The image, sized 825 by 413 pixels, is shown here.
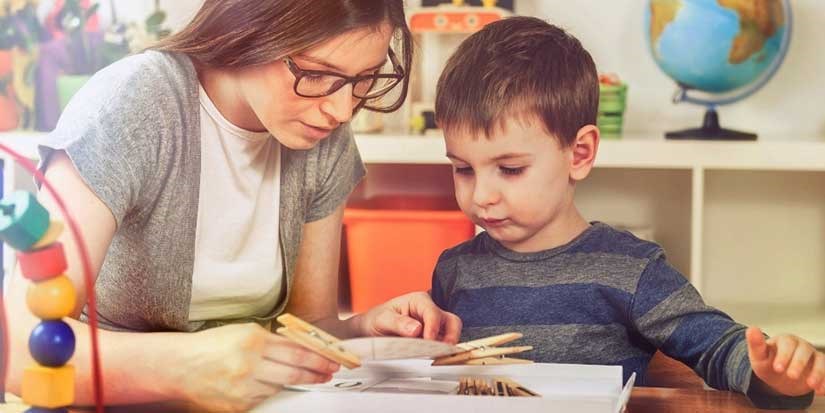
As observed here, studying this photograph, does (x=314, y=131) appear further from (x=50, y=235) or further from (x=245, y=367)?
(x=50, y=235)

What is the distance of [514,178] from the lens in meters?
0.80

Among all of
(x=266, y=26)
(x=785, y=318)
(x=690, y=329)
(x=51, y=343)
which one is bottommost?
(x=785, y=318)

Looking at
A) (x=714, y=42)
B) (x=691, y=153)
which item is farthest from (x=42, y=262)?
(x=714, y=42)

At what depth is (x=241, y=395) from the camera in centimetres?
59

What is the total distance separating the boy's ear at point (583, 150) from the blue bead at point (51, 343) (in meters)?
0.47

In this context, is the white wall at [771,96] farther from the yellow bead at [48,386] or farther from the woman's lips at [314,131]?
the yellow bead at [48,386]

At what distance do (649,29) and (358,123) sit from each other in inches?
14.0

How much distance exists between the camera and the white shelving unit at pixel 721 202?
3.59 feet

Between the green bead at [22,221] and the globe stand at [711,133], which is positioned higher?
the green bead at [22,221]

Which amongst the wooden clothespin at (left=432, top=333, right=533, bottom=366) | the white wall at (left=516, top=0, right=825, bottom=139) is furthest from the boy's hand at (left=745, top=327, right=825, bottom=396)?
the white wall at (left=516, top=0, right=825, bottom=139)

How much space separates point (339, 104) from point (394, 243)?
385mm

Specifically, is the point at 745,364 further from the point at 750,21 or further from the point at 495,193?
the point at 750,21

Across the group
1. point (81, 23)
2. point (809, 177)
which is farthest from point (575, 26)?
point (81, 23)

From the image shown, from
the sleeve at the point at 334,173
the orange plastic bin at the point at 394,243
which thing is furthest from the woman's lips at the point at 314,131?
the orange plastic bin at the point at 394,243
